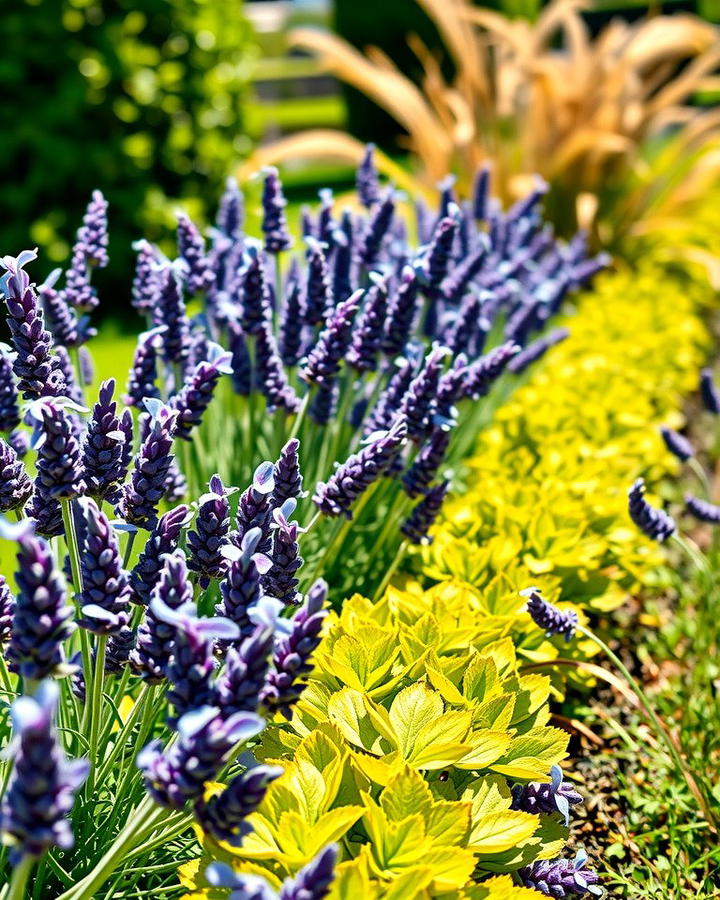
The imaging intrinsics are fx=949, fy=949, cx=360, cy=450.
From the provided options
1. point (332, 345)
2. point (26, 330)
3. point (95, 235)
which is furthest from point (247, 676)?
point (95, 235)

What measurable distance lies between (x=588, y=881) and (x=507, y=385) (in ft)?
6.53

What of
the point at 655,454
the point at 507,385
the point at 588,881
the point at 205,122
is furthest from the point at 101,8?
the point at 588,881

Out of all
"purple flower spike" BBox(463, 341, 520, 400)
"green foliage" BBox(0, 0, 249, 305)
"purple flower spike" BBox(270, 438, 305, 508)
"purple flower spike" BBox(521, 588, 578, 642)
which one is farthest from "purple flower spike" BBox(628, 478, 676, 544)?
"green foliage" BBox(0, 0, 249, 305)

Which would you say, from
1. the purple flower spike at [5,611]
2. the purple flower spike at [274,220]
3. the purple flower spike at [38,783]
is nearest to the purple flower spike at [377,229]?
the purple flower spike at [274,220]

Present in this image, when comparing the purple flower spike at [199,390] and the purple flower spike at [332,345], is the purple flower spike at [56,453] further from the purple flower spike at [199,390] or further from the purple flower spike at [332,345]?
the purple flower spike at [332,345]

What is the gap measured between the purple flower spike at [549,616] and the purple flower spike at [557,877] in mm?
329

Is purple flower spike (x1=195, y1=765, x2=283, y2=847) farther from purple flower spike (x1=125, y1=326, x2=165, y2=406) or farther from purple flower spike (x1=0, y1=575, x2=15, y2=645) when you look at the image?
purple flower spike (x1=125, y1=326, x2=165, y2=406)

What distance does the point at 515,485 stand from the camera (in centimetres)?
230

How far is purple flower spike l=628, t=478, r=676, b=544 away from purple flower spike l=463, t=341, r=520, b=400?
40 cm

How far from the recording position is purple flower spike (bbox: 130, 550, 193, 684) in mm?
1015

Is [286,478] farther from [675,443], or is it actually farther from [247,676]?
[675,443]

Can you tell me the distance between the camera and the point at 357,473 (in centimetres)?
142

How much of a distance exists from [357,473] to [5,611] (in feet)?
1.71

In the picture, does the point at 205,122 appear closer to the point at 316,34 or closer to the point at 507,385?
the point at 316,34
